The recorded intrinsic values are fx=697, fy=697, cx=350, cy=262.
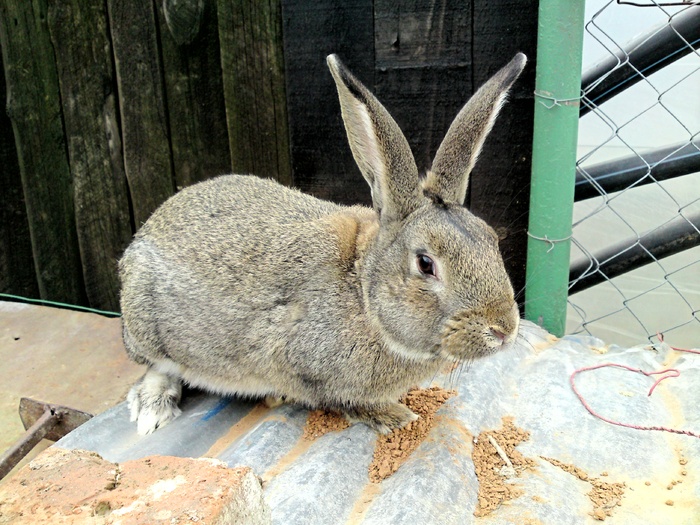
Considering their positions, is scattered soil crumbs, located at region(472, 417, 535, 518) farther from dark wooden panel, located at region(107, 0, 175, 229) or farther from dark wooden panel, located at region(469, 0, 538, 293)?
dark wooden panel, located at region(107, 0, 175, 229)

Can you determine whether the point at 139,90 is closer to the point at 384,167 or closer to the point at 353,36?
the point at 353,36

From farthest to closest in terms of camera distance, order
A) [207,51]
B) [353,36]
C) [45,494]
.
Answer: [207,51], [353,36], [45,494]

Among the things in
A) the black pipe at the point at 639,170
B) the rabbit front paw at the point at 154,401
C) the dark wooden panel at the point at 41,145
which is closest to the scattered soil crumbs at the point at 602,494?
the black pipe at the point at 639,170

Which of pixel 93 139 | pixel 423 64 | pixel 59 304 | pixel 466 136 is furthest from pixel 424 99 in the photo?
pixel 59 304

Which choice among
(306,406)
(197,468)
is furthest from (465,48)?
(197,468)

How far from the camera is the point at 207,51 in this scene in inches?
153

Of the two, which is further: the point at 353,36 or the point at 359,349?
the point at 353,36

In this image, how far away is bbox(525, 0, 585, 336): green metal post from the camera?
2.96m

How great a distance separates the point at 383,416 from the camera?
2.78m

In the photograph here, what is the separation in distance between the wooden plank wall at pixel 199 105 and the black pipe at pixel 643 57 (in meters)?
0.33

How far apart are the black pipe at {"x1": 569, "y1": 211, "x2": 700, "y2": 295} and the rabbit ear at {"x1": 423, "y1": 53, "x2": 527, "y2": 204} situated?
1188mm

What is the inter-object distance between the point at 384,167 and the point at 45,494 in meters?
1.54

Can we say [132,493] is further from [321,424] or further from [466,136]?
[466,136]

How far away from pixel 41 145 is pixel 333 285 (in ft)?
8.63
